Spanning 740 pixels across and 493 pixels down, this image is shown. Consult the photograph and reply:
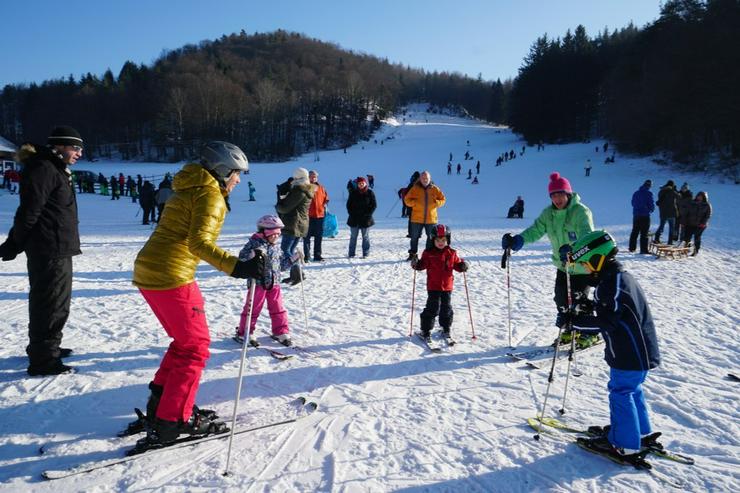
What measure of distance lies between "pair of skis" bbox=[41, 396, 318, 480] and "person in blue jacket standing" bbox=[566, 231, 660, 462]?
7.61 ft

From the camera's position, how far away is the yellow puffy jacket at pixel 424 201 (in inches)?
351

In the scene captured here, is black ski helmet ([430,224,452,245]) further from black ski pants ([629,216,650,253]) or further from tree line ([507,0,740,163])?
tree line ([507,0,740,163])

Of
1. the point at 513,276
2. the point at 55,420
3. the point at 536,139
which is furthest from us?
the point at 536,139

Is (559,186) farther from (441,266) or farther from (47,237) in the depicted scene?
(47,237)

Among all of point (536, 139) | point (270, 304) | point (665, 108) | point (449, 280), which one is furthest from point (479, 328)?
point (536, 139)

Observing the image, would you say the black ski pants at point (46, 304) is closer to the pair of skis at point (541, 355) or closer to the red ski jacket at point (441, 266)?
the red ski jacket at point (441, 266)

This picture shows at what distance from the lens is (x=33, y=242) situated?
3865 millimetres

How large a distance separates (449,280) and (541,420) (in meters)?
2.10

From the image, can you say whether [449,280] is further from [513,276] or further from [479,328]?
[513,276]

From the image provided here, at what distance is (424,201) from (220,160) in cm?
632

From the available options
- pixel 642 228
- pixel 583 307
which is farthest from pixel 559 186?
pixel 642 228

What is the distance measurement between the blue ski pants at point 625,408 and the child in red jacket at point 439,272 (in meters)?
2.26

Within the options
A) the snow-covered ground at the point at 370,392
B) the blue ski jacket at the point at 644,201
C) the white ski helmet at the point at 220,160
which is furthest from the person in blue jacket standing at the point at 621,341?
the blue ski jacket at the point at 644,201

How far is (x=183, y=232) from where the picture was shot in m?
2.98
